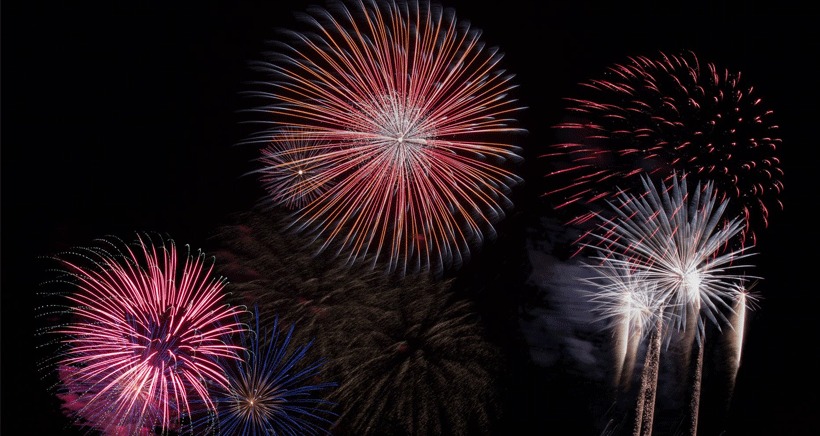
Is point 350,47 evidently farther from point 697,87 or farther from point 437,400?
point 437,400

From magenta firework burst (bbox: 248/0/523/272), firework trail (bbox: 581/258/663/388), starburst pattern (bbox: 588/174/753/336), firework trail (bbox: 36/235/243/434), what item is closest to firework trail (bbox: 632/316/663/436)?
firework trail (bbox: 581/258/663/388)

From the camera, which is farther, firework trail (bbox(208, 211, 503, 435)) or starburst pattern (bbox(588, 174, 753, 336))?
starburst pattern (bbox(588, 174, 753, 336))

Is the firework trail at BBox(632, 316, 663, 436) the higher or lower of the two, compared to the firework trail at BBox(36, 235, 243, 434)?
higher

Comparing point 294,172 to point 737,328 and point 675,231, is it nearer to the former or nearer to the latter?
point 675,231

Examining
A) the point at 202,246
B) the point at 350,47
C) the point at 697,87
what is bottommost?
the point at 202,246

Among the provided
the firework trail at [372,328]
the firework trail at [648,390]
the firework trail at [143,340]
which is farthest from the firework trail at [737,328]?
the firework trail at [143,340]

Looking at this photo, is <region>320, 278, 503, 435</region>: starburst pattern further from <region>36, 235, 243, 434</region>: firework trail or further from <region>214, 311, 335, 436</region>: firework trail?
<region>36, 235, 243, 434</region>: firework trail

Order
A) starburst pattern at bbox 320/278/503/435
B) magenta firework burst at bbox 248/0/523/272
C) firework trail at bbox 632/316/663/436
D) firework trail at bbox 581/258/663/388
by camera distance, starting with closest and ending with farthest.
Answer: magenta firework burst at bbox 248/0/523/272
starburst pattern at bbox 320/278/503/435
firework trail at bbox 581/258/663/388
firework trail at bbox 632/316/663/436

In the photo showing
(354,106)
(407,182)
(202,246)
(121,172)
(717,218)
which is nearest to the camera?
(354,106)

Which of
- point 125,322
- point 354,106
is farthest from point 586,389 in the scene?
point 125,322

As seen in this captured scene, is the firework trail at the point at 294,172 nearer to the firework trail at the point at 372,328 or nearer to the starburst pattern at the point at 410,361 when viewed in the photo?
the firework trail at the point at 372,328

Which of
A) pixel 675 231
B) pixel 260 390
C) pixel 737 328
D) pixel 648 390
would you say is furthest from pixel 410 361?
pixel 737 328
